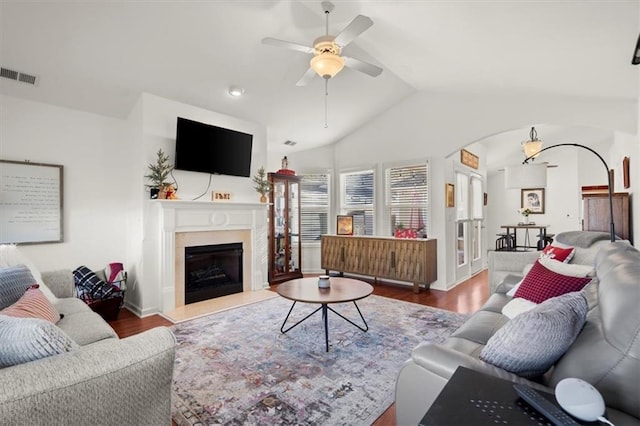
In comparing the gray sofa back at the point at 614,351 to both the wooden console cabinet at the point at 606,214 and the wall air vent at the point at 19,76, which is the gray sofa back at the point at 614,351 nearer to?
the wooden console cabinet at the point at 606,214

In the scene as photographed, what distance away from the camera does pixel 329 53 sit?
99.7 inches

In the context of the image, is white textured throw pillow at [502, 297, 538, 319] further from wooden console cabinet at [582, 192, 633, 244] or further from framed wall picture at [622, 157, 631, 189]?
framed wall picture at [622, 157, 631, 189]

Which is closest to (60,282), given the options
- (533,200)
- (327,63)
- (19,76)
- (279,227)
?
(19,76)


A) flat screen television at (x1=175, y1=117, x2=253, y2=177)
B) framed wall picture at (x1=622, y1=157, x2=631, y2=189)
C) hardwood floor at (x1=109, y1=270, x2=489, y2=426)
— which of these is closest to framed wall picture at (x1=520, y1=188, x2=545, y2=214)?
hardwood floor at (x1=109, y1=270, x2=489, y2=426)

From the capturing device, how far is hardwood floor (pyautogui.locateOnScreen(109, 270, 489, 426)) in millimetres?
3335

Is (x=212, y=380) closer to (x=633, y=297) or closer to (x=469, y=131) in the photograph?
(x=633, y=297)

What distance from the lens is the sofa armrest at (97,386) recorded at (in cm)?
88

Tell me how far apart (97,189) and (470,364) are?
4.30m

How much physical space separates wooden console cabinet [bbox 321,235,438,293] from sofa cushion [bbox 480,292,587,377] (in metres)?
3.42

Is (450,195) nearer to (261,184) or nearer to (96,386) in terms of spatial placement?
(261,184)

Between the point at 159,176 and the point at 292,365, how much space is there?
2.57 m

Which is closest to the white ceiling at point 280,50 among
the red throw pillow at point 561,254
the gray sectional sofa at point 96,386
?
the red throw pillow at point 561,254

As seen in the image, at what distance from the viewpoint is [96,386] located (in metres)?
0.99

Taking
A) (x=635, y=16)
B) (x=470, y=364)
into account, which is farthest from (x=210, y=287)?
(x=635, y=16)
